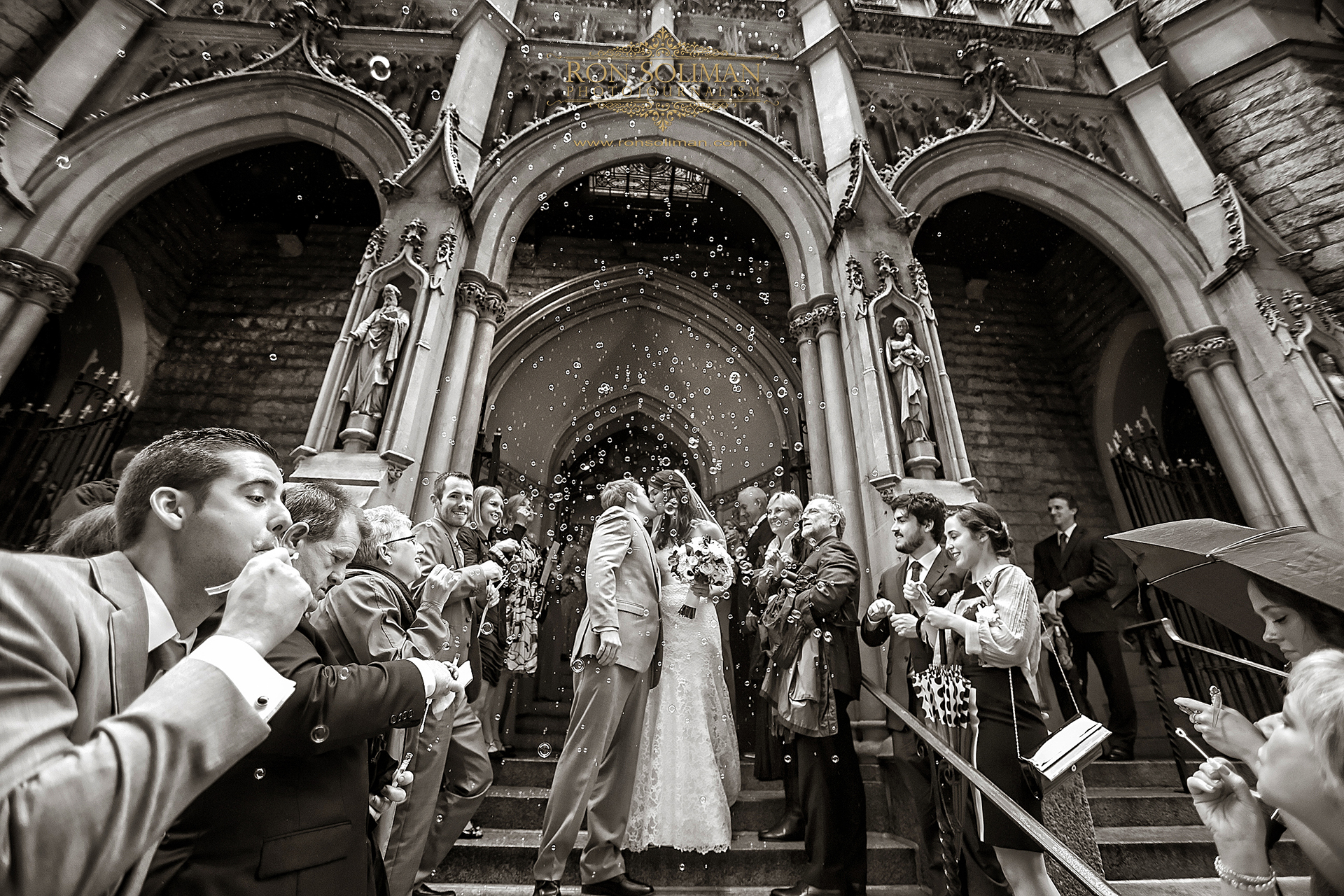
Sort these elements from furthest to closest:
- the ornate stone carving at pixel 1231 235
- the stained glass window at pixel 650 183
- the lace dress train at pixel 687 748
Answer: the stained glass window at pixel 650 183
the ornate stone carving at pixel 1231 235
the lace dress train at pixel 687 748

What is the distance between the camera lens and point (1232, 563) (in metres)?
1.62

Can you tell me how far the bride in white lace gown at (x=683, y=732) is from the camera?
9.46 feet

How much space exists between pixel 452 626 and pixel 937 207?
6.34 meters

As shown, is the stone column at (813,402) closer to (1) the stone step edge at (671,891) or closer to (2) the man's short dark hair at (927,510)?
(2) the man's short dark hair at (927,510)

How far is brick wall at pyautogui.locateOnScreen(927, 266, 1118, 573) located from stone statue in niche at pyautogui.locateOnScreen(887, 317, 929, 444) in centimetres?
268

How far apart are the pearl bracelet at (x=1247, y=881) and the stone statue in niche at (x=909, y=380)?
4.08 m

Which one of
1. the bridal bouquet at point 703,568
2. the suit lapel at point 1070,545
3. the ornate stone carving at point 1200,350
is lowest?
the bridal bouquet at point 703,568

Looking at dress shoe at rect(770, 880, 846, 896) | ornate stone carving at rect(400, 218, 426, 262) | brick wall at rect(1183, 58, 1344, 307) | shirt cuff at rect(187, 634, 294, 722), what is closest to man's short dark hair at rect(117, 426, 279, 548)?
shirt cuff at rect(187, 634, 294, 722)

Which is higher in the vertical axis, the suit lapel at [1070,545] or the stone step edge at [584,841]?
the suit lapel at [1070,545]

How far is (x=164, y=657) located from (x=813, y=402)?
5316mm

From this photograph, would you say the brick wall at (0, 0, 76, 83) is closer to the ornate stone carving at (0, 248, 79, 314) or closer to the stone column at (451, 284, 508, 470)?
the ornate stone carving at (0, 248, 79, 314)

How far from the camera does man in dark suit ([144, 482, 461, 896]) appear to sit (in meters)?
1.13

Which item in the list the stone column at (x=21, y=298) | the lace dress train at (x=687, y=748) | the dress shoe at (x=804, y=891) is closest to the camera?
the dress shoe at (x=804, y=891)

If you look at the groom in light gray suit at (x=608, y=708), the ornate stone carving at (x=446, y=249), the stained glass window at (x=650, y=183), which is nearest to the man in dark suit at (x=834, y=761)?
the groom in light gray suit at (x=608, y=708)
